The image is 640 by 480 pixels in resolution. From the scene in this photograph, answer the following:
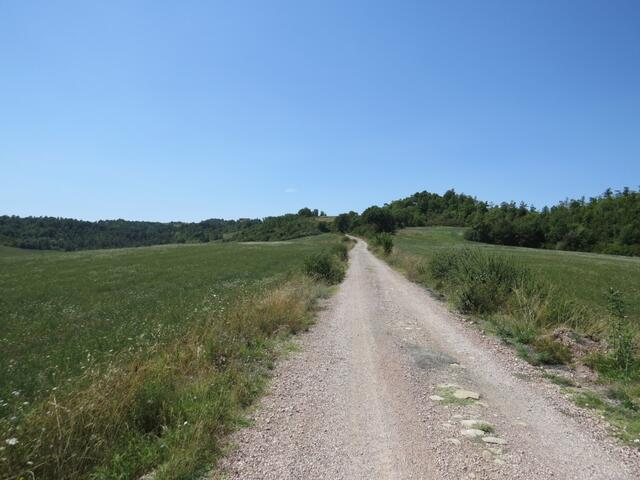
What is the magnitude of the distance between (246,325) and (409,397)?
5256 mm

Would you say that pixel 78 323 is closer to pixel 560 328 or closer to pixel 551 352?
pixel 551 352

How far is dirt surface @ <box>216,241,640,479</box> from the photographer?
4.48 m

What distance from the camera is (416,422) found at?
5.58 metres

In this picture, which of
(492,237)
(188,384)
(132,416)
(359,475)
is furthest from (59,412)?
(492,237)

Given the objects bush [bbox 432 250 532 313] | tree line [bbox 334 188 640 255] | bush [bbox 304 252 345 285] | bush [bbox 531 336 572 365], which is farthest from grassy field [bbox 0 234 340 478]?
tree line [bbox 334 188 640 255]

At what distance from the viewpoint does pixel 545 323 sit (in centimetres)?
1057

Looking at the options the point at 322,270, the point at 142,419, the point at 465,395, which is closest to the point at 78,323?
the point at 142,419

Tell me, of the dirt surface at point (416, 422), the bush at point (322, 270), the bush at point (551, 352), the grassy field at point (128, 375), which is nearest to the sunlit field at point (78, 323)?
the grassy field at point (128, 375)

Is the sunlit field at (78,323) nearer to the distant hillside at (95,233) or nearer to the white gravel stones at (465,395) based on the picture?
the white gravel stones at (465,395)

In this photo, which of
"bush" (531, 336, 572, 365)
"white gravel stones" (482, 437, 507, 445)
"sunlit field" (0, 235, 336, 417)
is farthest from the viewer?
"bush" (531, 336, 572, 365)

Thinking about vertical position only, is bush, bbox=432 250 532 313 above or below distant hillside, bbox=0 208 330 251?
below

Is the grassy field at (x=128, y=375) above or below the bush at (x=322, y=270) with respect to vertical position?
below

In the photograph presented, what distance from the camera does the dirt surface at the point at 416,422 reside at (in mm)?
4477

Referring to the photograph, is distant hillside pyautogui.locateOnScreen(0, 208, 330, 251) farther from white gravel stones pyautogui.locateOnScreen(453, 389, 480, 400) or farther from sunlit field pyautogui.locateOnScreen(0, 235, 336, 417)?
white gravel stones pyautogui.locateOnScreen(453, 389, 480, 400)
